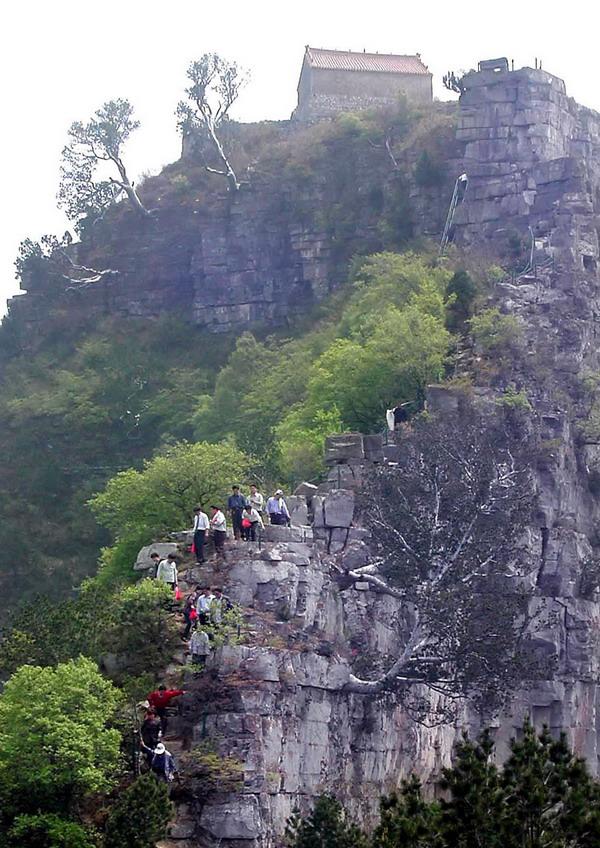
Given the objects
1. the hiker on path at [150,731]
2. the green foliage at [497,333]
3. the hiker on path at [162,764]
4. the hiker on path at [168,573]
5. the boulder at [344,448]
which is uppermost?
the green foliage at [497,333]

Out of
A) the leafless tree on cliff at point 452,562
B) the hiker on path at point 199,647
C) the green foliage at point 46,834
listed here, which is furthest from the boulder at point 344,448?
the green foliage at point 46,834

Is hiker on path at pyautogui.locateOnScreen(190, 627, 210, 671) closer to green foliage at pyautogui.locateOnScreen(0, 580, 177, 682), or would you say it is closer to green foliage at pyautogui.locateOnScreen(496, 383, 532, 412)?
green foliage at pyautogui.locateOnScreen(0, 580, 177, 682)

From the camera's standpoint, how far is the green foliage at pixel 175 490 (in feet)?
180

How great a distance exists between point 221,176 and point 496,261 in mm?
24499

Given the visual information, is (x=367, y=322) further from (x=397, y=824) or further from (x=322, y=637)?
(x=397, y=824)

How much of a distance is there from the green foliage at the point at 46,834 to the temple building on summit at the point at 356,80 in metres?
57.6

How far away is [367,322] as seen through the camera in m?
65.6

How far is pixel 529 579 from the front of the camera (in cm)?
5288

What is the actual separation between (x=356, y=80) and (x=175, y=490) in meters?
38.7

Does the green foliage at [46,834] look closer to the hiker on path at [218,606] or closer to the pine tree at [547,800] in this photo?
the hiker on path at [218,606]

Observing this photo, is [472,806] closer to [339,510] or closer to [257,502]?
[257,502]

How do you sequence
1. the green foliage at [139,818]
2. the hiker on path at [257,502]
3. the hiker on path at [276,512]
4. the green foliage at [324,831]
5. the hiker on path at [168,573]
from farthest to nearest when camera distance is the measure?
1. the hiker on path at [257,502]
2. the hiker on path at [276,512]
3. the hiker on path at [168,573]
4. the green foliage at [324,831]
5. the green foliage at [139,818]

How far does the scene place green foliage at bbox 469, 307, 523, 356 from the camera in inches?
2311

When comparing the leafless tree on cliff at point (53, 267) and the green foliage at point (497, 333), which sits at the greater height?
the leafless tree on cliff at point (53, 267)
